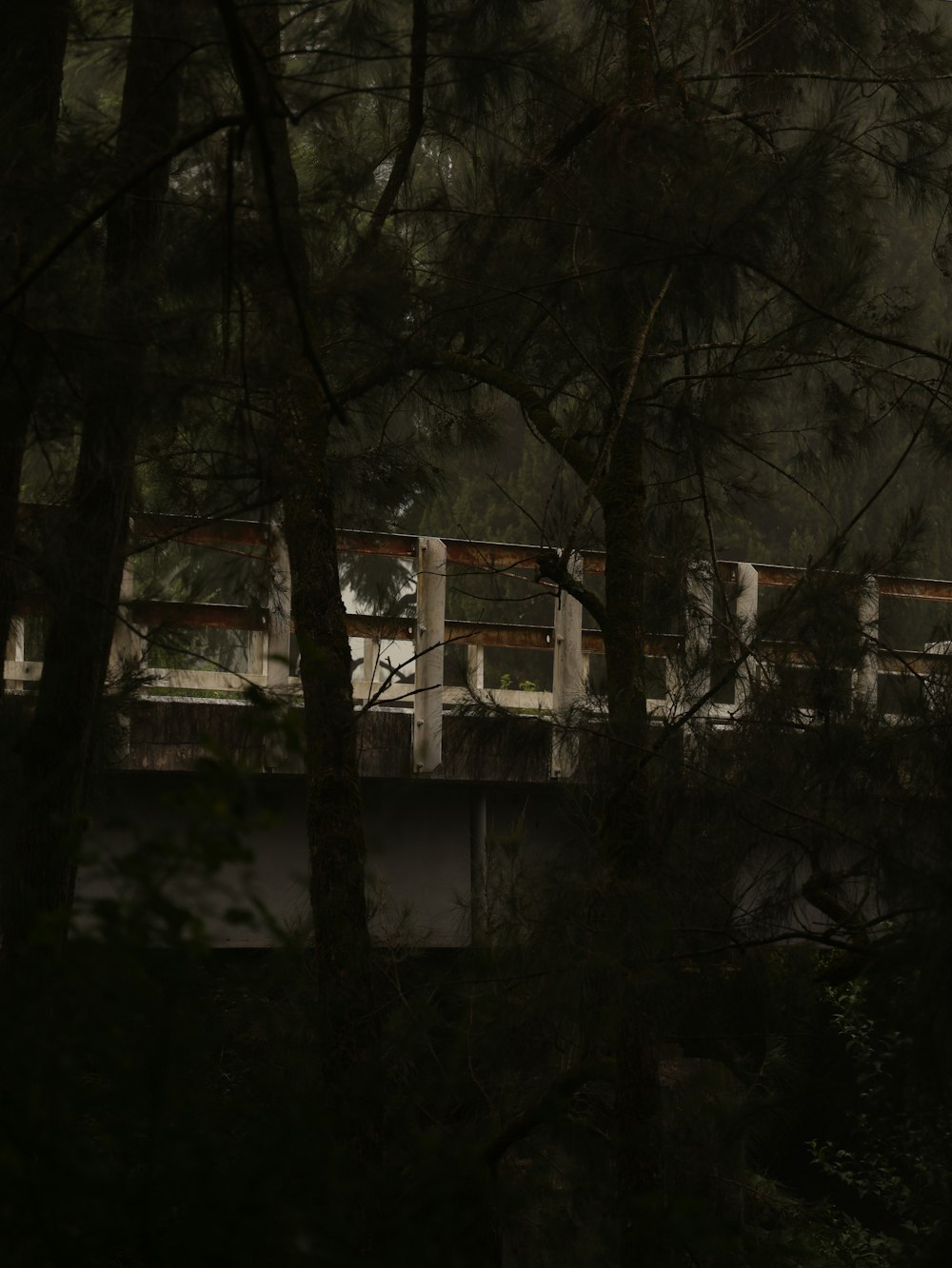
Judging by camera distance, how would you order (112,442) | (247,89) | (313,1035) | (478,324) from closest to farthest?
(247,89) < (112,442) < (313,1035) < (478,324)

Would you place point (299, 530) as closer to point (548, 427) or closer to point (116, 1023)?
point (548, 427)

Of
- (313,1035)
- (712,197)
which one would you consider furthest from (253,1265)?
(712,197)

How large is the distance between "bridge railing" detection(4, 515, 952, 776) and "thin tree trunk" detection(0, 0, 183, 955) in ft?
0.62

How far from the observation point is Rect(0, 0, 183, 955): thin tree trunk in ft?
13.0

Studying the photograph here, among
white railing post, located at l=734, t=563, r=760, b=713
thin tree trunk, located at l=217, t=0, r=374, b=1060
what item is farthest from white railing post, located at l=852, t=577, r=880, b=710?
thin tree trunk, located at l=217, t=0, r=374, b=1060

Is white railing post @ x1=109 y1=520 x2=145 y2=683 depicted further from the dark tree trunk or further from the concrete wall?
the dark tree trunk

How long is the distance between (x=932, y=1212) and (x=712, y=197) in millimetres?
4082

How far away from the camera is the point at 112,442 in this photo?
3.85m

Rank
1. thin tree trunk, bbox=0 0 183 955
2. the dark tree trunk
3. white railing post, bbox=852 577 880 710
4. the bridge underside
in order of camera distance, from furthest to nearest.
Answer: the bridge underside, white railing post, bbox=852 577 880 710, thin tree trunk, bbox=0 0 183 955, the dark tree trunk

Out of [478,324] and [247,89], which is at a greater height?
[478,324]

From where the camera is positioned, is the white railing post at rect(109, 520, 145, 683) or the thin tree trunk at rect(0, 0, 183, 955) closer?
the thin tree trunk at rect(0, 0, 183, 955)

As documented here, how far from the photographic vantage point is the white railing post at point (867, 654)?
4.29 m

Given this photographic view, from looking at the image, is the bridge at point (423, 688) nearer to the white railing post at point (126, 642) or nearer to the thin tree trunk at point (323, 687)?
the white railing post at point (126, 642)

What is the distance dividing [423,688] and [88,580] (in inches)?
56.8
